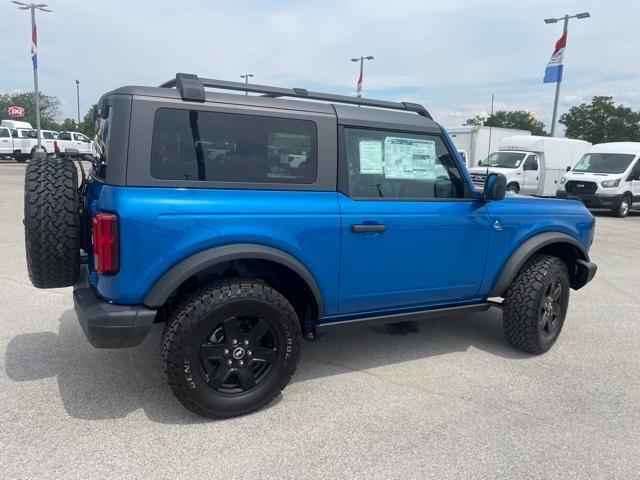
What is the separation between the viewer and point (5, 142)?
27875 mm

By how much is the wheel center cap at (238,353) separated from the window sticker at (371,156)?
4.55ft

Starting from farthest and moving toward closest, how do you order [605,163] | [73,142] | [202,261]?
[73,142]
[605,163]
[202,261]

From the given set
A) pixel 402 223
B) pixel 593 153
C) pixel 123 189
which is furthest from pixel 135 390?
pixel 593 153

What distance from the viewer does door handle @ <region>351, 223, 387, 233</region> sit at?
10.4 ft

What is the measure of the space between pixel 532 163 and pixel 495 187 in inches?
624

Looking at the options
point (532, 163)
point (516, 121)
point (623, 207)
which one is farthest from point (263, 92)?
point (516, 121)

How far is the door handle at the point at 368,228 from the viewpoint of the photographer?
318 centimetres

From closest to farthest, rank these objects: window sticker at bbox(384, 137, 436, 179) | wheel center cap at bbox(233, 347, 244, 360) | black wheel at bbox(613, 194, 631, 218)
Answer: wheel center cap at bbox(233, 347, 244, 360), window sticker at bbox(384, 137, 436, 179), black wheel at bbox(613, 194, 631, 218)

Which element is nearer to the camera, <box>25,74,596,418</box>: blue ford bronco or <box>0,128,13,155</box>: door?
<box>25,74,596,418</box>: blue ford bronco

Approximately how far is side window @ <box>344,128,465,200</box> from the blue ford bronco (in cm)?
1

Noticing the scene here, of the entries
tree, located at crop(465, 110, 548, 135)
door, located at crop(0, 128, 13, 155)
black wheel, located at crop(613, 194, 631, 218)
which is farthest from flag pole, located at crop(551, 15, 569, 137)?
tree, located at crop(465, 110, 548, 135)

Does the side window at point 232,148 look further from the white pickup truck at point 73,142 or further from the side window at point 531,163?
the white pickup truck at point 73,142

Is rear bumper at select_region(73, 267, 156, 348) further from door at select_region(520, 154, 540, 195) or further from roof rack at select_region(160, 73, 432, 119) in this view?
door at select_region(520, 154, 540, 195)

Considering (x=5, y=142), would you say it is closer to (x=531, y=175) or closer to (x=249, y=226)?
(x=531, y=175)
